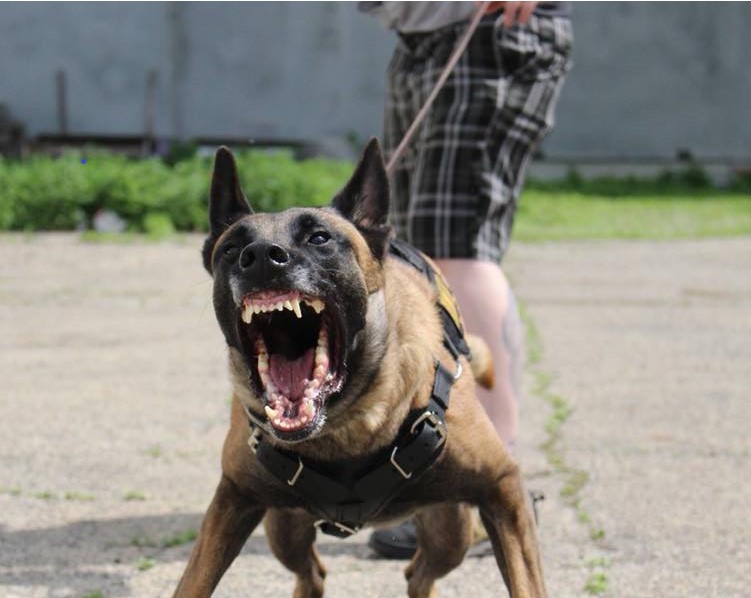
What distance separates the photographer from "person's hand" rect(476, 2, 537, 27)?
3807 mm

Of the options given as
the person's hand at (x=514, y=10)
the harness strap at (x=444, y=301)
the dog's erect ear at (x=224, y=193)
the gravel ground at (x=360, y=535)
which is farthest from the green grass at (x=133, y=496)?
the person's hand at (x=514, y=10)

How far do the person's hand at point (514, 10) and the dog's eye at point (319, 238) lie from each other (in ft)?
4.39

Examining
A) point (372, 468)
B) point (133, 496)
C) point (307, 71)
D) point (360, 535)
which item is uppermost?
point (372, 468)

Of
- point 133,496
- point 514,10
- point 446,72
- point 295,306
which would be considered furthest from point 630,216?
point 295,306

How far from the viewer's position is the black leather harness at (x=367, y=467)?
9.23 feet

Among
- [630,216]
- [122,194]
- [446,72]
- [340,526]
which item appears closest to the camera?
[340,526]

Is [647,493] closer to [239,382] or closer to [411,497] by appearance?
[411,497]

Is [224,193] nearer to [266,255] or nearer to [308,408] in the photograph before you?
[266,255]

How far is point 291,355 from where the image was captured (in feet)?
9.07

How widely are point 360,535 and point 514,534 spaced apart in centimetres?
133

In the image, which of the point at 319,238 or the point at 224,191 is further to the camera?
the point at 224,191

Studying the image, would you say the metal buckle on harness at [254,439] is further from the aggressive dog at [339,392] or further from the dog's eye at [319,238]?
the dog's eye at [319,238]

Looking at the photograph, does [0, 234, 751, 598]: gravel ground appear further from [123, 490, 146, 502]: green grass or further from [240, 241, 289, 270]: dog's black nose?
[240, 241, 289, 270]: dog's black nose

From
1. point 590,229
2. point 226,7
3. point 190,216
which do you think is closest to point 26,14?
point 226,7
